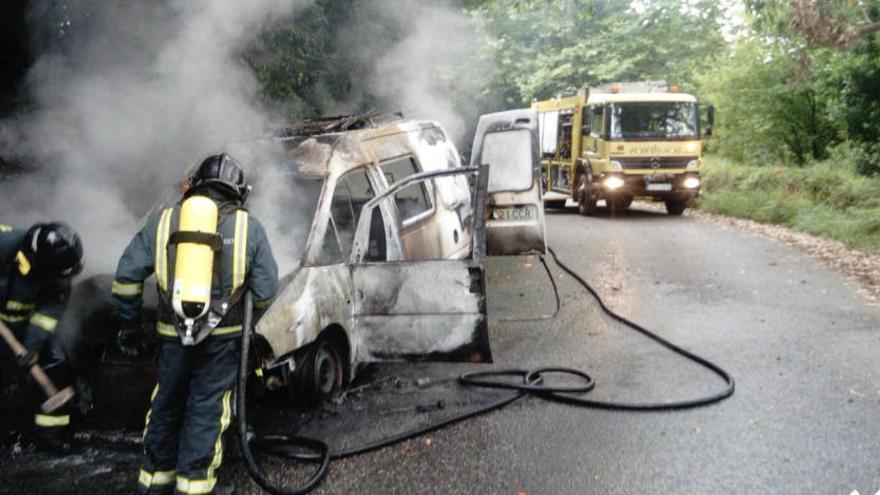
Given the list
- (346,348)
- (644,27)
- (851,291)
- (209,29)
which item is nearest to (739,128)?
(644,27)

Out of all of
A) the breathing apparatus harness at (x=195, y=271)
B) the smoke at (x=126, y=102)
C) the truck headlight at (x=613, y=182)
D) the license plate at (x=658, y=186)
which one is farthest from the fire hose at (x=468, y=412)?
the license plate at (x=658, y=186)

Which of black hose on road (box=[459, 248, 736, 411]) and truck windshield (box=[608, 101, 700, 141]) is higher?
truck windshield (box=[608, 101, 700, 141])

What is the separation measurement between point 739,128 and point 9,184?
65.5 ft

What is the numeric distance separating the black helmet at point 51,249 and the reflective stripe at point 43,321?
0.86 feet

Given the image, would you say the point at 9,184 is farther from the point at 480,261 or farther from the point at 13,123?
the point at 480,261

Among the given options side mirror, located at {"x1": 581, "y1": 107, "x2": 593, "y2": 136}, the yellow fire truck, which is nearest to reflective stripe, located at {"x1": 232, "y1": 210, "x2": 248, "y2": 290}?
the yellow fire truck

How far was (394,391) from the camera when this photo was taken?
5227mm

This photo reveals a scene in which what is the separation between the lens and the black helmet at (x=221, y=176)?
3.58 m

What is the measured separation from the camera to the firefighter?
13.3 ft

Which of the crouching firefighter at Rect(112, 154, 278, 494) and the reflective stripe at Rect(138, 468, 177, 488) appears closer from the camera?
the crouching firefighter at Rect(112, 154, 278, 494)

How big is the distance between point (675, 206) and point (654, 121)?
7.95 ft

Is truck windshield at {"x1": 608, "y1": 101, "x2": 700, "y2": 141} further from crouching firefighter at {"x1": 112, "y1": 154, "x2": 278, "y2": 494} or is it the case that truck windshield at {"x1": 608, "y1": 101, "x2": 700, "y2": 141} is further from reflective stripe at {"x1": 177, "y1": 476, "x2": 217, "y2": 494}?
reflective stripe at {"x1": 177, "y1": 476, "x2": 217, "y2": 494}

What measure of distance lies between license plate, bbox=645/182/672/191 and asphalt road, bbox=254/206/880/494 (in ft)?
20.1

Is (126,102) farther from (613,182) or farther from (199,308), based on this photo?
(613,182)
